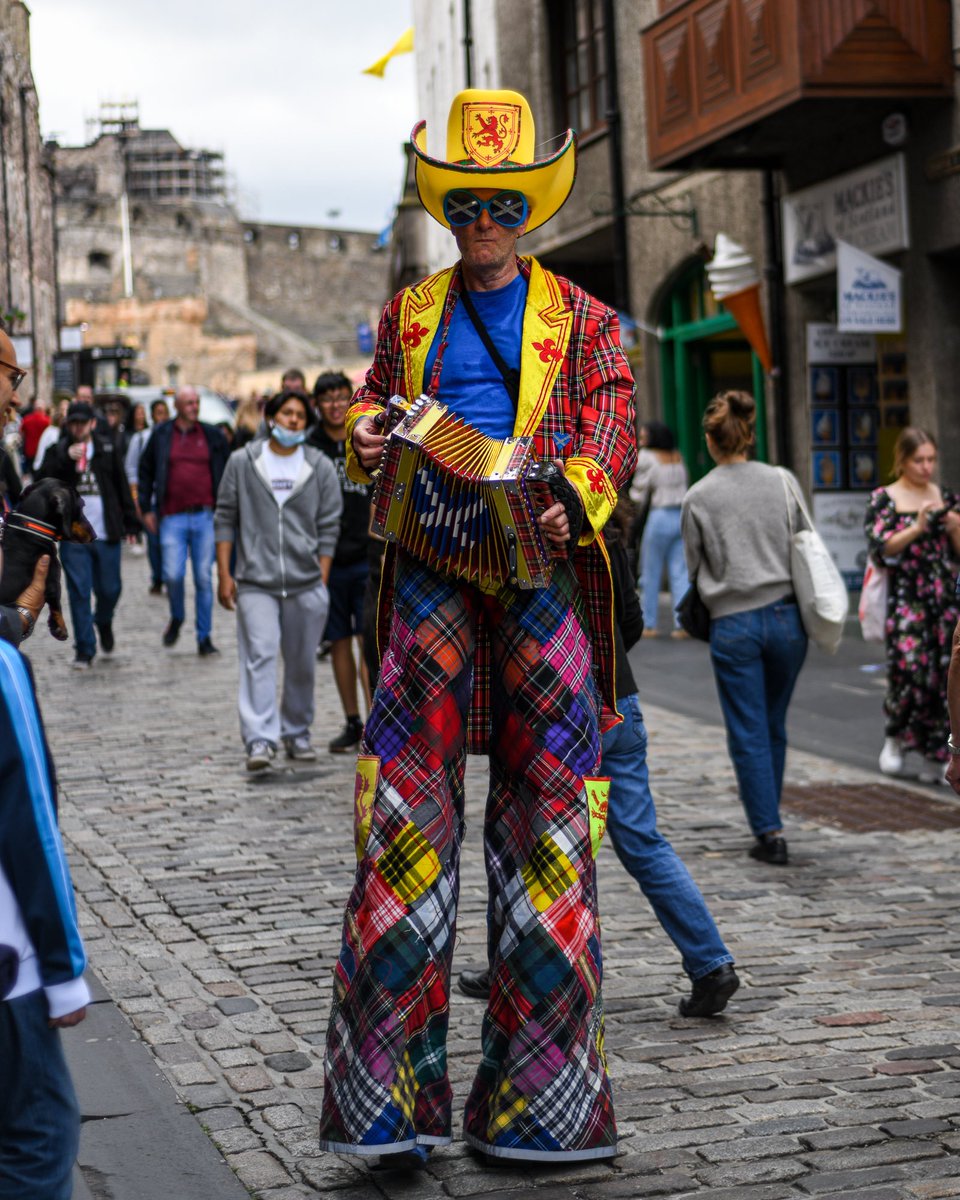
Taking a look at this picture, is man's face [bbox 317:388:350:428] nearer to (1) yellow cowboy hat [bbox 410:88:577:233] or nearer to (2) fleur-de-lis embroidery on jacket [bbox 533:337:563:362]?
(1) yellow cowboy hat [bbox 410:88:577:233]

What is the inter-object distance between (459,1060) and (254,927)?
1580mm

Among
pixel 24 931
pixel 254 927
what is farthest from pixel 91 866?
pixel 24 931

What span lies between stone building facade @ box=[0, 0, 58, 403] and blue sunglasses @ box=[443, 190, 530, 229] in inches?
1572

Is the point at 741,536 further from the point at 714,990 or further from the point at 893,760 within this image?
the point at 714,990

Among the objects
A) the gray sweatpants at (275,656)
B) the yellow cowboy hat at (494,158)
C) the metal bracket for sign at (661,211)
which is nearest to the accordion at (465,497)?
the yellow cowboy hat at (494,158)

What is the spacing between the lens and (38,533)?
11.0 feet

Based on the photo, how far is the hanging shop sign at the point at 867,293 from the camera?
14.6 m

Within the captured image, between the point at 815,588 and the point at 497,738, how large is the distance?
3.33 metres

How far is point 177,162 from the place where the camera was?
9394cm

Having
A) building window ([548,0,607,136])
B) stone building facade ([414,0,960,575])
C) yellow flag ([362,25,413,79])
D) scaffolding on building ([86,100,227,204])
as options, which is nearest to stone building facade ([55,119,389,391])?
scaffolding on building ([86,100,227,204])

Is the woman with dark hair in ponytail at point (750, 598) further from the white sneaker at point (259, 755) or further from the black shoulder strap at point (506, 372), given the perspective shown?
the black shoulder strap at point (506, 372)

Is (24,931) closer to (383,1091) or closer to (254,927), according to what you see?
(383,1091)

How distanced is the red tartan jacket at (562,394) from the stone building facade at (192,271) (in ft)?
226

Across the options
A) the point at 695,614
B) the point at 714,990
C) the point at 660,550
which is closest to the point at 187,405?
the point at 660,550
